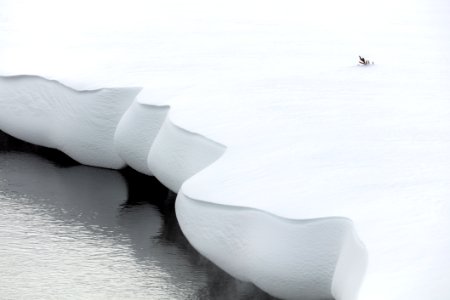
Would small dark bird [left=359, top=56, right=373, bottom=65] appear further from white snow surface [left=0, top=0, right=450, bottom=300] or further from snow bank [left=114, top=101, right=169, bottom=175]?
snow bank [left=114, top=101, right=169, bottom=175]

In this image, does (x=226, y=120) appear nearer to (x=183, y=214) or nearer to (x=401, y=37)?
(x=183, y=214)

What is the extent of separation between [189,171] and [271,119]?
0.63 m

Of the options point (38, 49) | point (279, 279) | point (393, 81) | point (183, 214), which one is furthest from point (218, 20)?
point (279, 279)

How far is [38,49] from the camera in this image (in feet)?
31.3

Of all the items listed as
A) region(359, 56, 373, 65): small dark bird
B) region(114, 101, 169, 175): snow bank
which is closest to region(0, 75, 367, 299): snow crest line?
region(114, 101, 169, 175): snow bank

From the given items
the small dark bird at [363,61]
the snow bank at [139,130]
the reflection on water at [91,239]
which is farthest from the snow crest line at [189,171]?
the small dark bird at [363,61]

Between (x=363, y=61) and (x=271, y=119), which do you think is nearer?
(x=271, y=119)

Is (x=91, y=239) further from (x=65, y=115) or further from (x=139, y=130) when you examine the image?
(x=65, y=115)

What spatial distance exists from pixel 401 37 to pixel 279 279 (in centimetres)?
390

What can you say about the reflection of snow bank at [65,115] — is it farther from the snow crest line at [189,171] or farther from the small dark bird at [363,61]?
the small dark bird at [363,61]

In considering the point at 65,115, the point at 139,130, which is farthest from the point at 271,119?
the point at 65,115

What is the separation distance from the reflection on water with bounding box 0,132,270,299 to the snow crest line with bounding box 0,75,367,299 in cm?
22

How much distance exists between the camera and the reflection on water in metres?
6.77

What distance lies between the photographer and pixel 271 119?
734 cm
